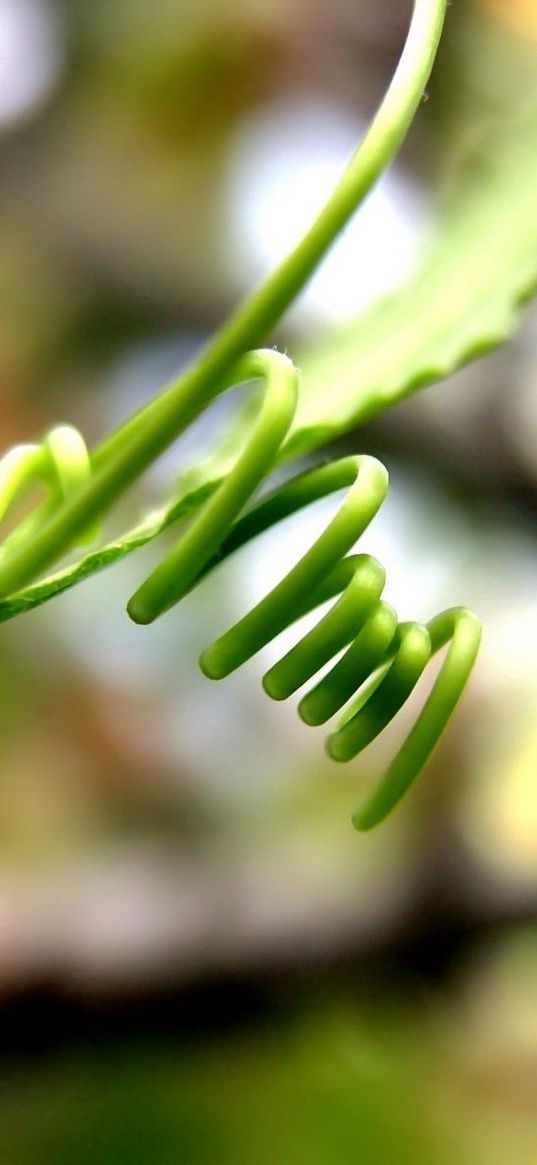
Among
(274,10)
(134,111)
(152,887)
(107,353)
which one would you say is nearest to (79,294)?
(107,353)

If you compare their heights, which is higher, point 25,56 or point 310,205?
point 25,56

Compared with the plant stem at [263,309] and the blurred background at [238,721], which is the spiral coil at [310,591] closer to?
the plant stem at [263,309]

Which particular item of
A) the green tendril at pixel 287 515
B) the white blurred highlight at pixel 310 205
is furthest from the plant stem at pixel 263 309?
the white blurred highlight at pixel 310 205

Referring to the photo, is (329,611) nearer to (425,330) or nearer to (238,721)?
(425,330)

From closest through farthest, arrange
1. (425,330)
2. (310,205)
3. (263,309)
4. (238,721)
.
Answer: (263,309) < (425,330) < (238,721) < (310,205)

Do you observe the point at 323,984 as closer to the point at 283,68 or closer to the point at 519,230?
the point at 519,230

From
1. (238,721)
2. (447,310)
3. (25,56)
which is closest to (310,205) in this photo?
(25,56)
